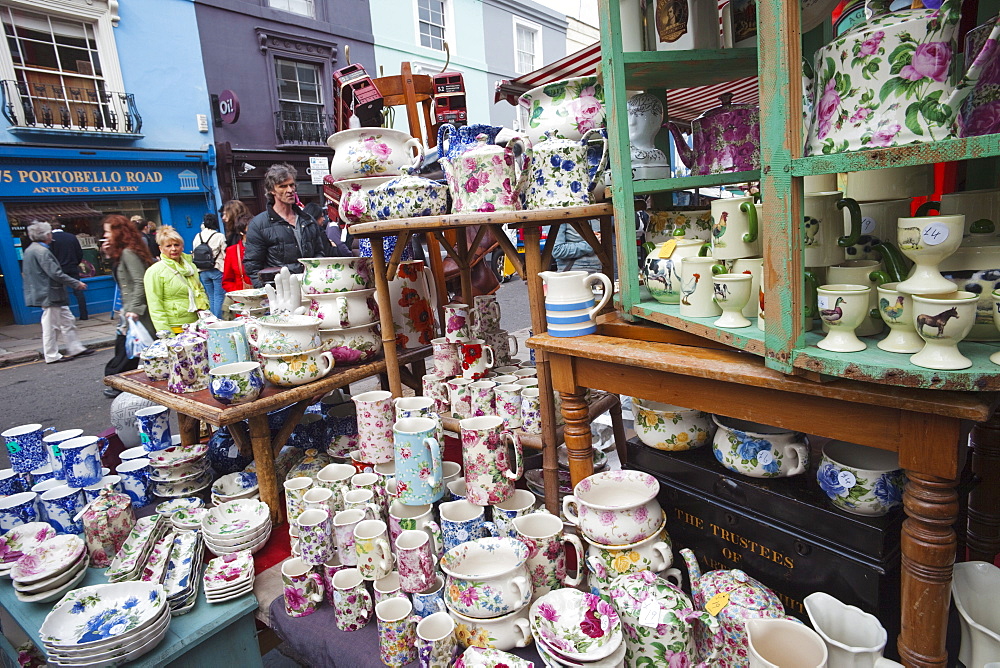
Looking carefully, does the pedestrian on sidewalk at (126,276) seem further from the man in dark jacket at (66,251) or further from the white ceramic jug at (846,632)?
the white ceramic jug at (846,632)

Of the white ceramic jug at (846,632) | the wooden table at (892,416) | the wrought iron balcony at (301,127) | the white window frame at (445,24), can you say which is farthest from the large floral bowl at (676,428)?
the white window frame at (445,24)

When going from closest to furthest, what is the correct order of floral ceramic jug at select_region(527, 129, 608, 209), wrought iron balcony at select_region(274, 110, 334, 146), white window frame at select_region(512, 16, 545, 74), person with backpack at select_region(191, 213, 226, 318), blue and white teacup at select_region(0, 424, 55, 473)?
floral ceramic jug at select_region(527, 129, 608, 209), blue and white teacup at select_region(0, 424, 55, 473), person with backpack at select_region(191, 213, 226, 318), wrought iron balcony at select_region(274, 110, 334, 146), white window frame at select_region(512, 16, 545, 74)

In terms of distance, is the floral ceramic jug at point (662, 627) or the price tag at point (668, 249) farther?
Answer: the price tag at point (668, 249)

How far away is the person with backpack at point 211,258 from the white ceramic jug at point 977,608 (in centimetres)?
557

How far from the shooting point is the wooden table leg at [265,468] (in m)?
2.02

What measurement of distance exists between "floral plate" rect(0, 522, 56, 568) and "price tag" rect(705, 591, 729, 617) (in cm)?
204

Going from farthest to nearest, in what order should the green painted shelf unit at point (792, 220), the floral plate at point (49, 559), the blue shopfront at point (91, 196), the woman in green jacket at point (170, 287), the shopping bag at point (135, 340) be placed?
the blue shopfront at point (91, 196) → the shopping bag at point (135, 340) → the woman in green jacket at point (170, 287) → the floral plate at point (49, 559) → the green painted shelf unit at point (792, 220)

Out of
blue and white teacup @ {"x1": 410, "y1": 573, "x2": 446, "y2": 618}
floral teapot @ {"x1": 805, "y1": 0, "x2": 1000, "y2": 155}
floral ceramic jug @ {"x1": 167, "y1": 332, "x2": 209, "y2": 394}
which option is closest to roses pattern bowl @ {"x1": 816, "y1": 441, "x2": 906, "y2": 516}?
floral teapot @ {"x1": 805, "y1": 0, "x2": 1000, "y2": 155}

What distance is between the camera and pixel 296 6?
34.3ft

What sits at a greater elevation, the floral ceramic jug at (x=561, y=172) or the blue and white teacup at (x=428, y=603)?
the floral ceramic jug at (x=561, y=172)

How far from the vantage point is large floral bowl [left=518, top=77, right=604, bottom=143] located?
63.2 inches

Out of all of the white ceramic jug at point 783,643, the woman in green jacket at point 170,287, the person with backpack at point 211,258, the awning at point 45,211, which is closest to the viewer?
the white ceramic jug at point 783,643

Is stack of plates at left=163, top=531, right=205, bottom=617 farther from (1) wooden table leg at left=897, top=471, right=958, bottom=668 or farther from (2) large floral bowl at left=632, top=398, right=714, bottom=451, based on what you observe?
(1) wooden table leg at left=897, top=471, right=958, bottom=668

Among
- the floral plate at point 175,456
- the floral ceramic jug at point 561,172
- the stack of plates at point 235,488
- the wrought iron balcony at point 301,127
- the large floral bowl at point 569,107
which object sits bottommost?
the stack of plates at point 235,488
